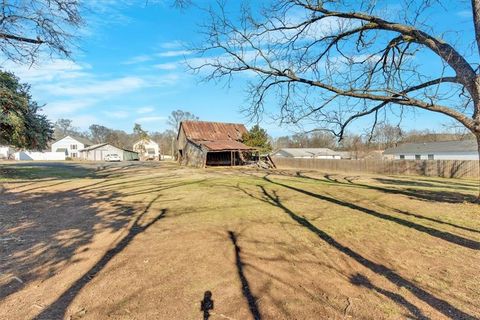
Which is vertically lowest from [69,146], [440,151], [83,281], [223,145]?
[83,281]

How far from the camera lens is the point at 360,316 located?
9.87ft

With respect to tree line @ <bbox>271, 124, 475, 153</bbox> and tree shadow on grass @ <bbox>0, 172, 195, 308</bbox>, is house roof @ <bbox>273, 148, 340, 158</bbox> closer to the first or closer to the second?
tree line @ <bbox>271, 124, 475, 153</bbox>

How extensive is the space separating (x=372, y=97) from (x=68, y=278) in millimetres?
8051

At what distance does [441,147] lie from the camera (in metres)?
39.5

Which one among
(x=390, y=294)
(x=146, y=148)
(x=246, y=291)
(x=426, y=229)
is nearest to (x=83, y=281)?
(x=246, y=291)

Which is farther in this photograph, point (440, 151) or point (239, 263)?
point (440, 151)

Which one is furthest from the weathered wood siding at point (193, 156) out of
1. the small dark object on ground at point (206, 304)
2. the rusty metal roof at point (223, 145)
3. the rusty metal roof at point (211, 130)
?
the small dark object on ground at point (206, 304)

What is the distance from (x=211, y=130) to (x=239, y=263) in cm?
3292

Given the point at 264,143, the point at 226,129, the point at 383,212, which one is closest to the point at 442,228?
the point at 383,212

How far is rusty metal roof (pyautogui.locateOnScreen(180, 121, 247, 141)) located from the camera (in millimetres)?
34938

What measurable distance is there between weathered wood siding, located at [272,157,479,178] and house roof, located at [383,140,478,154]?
46.2 feet

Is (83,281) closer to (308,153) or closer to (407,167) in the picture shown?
(407,167)

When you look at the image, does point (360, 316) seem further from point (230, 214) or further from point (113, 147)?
point (113, 147)

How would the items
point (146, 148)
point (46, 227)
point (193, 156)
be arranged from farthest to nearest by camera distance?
point (146, 148)
point (193, 156)
point (46, 227)
